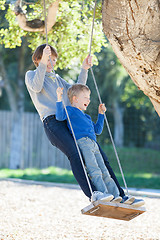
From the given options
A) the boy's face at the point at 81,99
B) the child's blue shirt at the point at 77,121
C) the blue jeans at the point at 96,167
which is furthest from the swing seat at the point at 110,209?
the boy's face at the point at 81,99

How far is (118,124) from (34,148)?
592 cm

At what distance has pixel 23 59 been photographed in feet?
40.9

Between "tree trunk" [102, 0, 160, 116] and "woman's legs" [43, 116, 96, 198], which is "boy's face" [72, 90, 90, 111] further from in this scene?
"tree trunk" [102, 0, 160, 116]

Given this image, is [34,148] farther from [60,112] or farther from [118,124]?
[60,112]

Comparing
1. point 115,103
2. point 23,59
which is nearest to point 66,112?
point 23,59

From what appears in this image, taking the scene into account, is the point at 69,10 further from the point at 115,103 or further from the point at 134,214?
the point at 115,103

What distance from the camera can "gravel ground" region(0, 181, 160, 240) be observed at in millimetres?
4555

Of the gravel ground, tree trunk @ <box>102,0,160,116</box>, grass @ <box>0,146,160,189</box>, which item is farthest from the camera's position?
grass @ <box>0,146,160,189</box>

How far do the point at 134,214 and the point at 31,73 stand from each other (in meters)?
1.52

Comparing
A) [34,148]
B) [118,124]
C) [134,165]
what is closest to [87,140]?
[34,148]

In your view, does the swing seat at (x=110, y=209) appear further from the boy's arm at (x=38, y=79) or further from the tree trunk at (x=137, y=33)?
the boy's arm at (x=38, y=79)

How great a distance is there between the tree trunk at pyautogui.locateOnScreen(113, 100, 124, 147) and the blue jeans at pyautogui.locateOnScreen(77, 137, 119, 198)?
1379cm

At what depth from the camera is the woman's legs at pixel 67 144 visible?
321cm

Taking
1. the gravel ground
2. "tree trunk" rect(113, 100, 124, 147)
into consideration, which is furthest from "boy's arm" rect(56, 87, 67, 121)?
"tree trunk" rect(113, 100, 124, 147)
